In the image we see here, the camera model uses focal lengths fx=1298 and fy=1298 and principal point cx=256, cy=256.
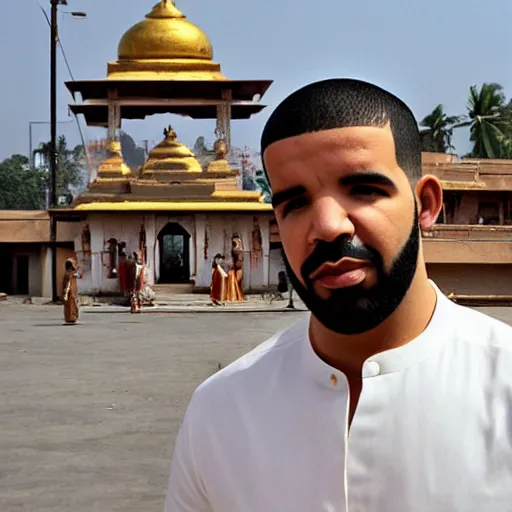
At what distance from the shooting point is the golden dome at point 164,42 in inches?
1518

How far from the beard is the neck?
0.03m

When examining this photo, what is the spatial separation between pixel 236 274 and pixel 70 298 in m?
9.56

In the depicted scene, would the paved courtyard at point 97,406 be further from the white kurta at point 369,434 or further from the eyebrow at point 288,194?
the eyebrow at point 288,194

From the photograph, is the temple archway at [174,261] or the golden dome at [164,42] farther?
the golden dome at [164,42]

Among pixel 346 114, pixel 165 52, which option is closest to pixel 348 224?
pixel 346 114

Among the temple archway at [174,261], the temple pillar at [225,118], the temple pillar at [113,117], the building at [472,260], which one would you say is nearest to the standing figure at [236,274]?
the temple archway at [174,261]

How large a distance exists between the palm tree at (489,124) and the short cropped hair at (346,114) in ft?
179

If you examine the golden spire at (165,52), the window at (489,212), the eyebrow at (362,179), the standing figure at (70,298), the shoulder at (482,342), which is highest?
the golden spire at (165,52)

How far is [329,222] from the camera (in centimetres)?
212

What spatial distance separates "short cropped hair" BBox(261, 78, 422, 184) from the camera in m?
2.19

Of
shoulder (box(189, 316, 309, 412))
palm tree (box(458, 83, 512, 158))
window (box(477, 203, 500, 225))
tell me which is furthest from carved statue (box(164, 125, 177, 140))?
shoulder (box(189, 316, 309, 412))

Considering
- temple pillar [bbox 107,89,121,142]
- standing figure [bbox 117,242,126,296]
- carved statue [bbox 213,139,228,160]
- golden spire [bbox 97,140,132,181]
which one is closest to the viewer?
standing figure [bbox 117,242,126,296]

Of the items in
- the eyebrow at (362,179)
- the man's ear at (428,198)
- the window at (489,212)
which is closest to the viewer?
the eyebrow at (362,179)

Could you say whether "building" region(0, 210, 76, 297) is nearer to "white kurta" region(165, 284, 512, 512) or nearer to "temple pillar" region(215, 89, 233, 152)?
"temple pillar" region(215, 89, 233, 152)
